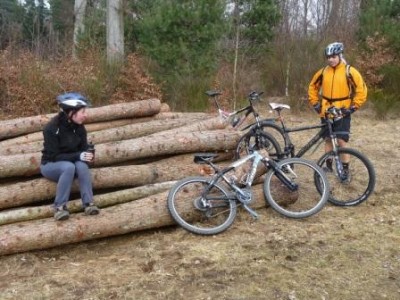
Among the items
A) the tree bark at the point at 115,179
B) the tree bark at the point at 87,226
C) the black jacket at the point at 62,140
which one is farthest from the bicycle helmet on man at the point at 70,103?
the tree bark at the point at 87,226

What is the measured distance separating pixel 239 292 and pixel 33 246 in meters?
2.22

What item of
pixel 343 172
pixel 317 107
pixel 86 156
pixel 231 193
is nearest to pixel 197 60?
pixel 317 107

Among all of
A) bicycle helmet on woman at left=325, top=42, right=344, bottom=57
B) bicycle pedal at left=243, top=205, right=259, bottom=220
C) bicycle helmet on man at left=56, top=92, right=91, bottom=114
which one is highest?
bicycle helmet on woman at left=325, top=42, right=344, bottom=57

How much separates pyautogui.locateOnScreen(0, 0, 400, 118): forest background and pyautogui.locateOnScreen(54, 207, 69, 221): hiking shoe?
5.90 meters

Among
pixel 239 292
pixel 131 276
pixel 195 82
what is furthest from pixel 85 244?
pixel 195 82

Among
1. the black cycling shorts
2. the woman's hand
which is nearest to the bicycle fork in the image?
the black cycling shorts

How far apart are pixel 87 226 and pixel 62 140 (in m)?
0.99

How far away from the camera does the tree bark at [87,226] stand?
5.07m

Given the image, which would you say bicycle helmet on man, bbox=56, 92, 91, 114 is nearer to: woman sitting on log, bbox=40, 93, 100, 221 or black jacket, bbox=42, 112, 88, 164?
woman sitting on log, bbox=40, 93, 100, 221

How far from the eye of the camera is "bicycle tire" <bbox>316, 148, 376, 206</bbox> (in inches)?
256

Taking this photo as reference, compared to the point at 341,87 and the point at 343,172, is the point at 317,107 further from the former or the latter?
the point at 343,172

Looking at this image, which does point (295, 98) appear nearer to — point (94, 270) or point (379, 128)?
point (379, 128)

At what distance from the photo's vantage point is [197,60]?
40.1ft

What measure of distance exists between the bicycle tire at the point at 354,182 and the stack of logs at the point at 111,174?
113 cm
